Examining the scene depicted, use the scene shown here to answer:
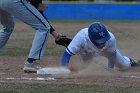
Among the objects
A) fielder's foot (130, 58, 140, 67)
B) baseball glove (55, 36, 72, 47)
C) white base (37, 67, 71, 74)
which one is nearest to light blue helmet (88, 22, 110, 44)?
white base (37, 67, 71, 74)

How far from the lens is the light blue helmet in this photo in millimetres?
8328

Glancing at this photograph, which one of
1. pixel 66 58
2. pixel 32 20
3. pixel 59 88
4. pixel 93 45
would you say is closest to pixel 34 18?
pixel 32 20

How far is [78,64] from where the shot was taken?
30.2 ft

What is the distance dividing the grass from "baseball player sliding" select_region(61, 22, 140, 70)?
1448mm

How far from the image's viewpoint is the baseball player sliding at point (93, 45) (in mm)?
8406

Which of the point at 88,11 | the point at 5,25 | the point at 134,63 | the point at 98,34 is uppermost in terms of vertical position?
the point at 98,34

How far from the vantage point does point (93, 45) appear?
8.62 m

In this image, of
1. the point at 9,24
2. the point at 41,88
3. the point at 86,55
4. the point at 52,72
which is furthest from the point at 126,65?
the point at 41,88

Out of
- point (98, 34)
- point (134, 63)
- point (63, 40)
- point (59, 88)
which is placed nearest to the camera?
point (59, 88)

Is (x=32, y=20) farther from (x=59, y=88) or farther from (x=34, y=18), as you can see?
(x=59, y=88)

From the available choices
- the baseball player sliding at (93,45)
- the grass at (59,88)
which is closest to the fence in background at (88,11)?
the baseball player sliding at (93,45)

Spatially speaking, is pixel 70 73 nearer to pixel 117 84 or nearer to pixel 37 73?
pixel 37 73

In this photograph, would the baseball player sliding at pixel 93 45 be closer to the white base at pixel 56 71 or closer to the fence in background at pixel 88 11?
the white base at pixel 56 71

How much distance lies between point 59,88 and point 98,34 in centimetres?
175
